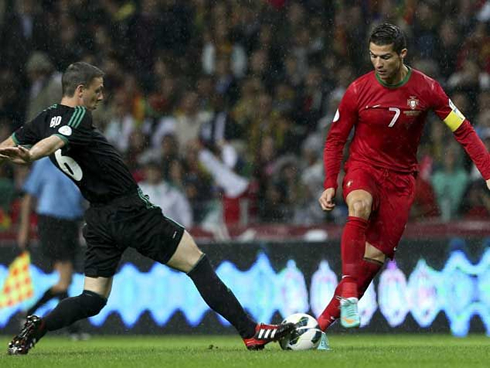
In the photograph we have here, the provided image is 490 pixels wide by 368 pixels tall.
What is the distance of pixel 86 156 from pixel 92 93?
0.44m

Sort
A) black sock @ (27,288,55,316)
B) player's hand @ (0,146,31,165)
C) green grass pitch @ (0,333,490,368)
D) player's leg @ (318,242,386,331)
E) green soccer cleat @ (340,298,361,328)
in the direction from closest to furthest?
green grass pitch @ (0,333,490,368)
player's hand @ (0,146,31,165)
green soccer cleat @ (340,298,361,328)
player's leg @ (318,242,386,331)
black sock @ (27,288,55,316)

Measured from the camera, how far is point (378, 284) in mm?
12047

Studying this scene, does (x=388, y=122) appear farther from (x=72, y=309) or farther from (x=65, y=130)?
(x=72, y=309)

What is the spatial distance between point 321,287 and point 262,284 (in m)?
0.59

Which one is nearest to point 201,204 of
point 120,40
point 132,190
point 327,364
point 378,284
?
point 378,284

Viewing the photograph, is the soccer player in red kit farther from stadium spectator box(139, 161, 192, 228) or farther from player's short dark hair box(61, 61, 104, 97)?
stadium spectator box(139, 161, 192, 228)

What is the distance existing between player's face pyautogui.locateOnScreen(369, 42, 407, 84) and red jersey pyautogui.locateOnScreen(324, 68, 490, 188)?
0.45ft

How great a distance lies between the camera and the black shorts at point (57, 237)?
1174cm

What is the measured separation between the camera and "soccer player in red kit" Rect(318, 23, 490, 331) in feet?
27.1

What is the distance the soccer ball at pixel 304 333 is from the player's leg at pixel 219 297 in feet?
0.33

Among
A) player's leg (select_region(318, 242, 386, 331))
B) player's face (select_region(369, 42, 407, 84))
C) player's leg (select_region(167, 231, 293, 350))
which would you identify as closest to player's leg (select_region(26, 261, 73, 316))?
player's leg (select_region(167, 231, 293, 350))

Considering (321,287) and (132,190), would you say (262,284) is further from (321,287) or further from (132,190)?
(132,190)

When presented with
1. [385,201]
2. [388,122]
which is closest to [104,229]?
[385,201]

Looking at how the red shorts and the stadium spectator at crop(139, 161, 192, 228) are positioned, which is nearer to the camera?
the red shorts
